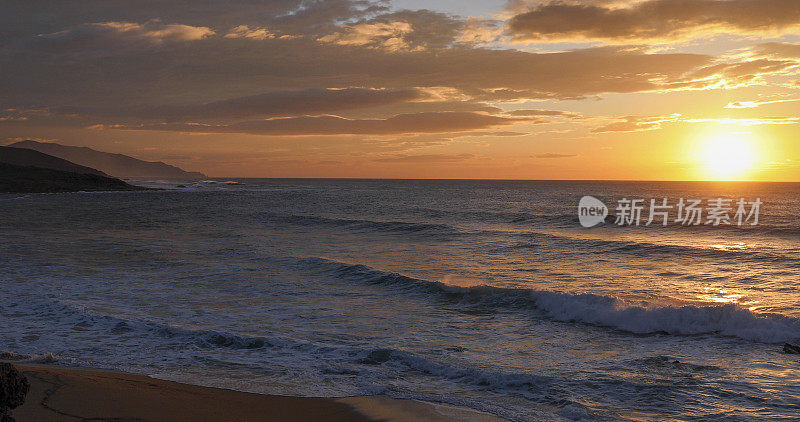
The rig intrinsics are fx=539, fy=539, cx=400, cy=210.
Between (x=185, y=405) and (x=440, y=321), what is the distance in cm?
690

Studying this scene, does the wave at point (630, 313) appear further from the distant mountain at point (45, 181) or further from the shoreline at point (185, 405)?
the distant mountain at point (45, 181)

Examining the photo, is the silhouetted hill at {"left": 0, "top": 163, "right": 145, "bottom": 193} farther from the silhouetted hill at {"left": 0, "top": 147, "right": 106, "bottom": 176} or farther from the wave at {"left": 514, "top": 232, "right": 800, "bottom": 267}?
the wave at {"left": 514, "top": 232, "right": 800, "bottom": 267}

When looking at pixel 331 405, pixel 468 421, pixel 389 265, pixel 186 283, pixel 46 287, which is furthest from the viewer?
pixel 389 265

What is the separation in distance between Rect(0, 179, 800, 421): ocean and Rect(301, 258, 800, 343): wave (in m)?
0.05

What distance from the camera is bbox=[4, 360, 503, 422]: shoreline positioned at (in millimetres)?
7082

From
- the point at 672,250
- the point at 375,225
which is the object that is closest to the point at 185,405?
the point at 672,250

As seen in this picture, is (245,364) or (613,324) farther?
(613,324)

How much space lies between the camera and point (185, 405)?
7.55 m

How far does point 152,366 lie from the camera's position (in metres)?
9.53

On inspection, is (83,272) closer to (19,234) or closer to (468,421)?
(19,234)

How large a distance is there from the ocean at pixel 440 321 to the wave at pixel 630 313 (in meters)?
0.05

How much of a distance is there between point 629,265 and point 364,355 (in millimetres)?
15929

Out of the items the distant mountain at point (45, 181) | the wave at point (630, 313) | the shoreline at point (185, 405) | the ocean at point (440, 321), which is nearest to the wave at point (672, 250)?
the ocean at point (440, 321)

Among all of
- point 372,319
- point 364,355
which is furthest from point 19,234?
point 364,355
